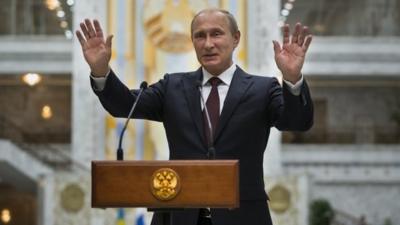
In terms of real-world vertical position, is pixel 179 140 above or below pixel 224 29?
below

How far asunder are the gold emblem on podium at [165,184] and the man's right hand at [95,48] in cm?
52

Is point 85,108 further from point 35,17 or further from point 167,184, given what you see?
point 167,184

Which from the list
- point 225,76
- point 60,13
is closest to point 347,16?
point 60,13

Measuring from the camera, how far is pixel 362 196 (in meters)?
24.2

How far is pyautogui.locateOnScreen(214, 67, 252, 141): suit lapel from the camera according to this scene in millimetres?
2809

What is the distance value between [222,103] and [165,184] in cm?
53

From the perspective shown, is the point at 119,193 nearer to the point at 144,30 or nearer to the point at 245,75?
the point at 245,75

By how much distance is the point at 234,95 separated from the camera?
2.87 m

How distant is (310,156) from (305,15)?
4676mm

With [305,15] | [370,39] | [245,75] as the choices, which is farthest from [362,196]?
[245,75]

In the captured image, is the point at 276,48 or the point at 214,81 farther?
the point at 214,81

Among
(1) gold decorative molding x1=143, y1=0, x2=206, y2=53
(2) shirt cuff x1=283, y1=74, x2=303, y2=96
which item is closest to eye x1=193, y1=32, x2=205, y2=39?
(2) shirt cuff x1=283, y1=74, x2=303, y2=96

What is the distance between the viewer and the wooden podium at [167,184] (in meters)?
2.36

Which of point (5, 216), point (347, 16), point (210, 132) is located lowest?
point (5, 216)
